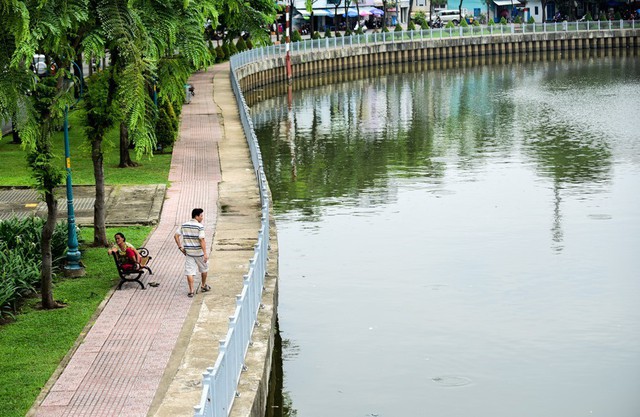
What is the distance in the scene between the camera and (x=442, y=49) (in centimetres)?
9869

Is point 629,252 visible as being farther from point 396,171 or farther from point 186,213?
point 396,171

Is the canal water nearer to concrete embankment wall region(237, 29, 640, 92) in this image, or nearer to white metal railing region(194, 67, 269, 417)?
white metal railing region(194, 67, 269, 417)

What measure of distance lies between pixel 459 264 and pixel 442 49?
7040cm

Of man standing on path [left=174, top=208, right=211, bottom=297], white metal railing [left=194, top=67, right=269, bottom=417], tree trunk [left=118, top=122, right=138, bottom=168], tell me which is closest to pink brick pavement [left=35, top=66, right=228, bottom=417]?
man standing on path [left=174, top=208, right=211, bottom=297]

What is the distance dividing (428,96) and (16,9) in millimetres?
57497

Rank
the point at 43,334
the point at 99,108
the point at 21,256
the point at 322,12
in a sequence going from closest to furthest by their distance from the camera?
the point at 43,334 < the point at 21,256 < the point at 99,108 < the point at 322,12

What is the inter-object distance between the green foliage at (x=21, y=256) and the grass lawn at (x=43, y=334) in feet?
1.17

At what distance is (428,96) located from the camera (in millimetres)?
72812

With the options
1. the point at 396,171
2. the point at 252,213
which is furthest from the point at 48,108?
the point at 396,171

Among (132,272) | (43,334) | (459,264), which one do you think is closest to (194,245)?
(132,272)

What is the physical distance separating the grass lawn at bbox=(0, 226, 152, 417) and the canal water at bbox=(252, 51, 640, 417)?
141 inches

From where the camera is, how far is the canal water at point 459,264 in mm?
21438

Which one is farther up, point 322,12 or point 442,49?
point 322,12

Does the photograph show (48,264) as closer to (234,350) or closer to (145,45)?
(145,45)
